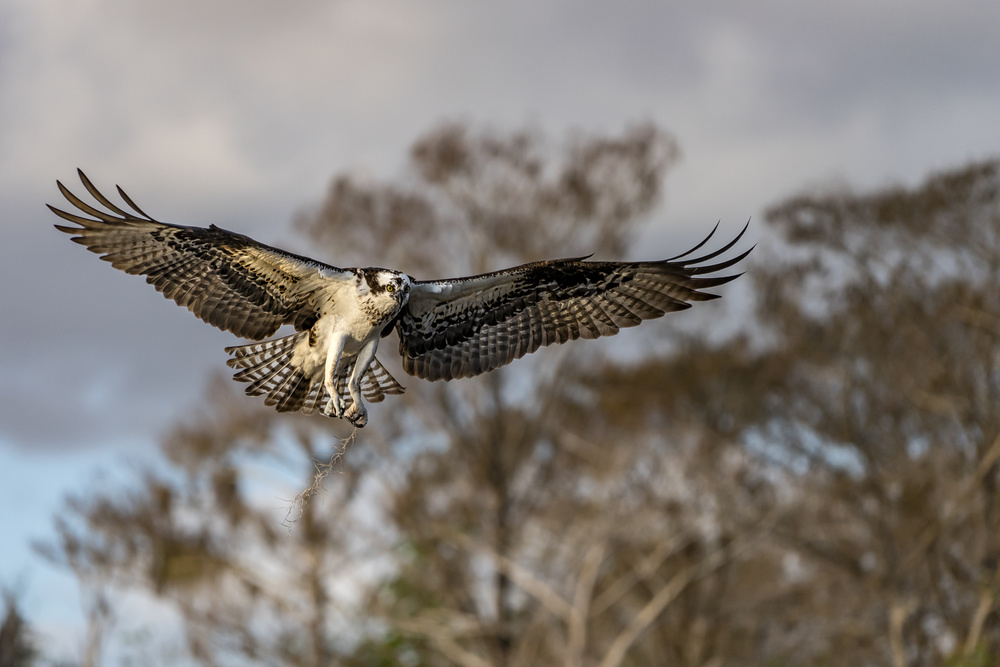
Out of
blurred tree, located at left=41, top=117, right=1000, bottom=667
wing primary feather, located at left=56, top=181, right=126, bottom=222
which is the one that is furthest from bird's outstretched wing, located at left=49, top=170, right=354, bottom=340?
blurred tree, located at left=41, top=117, right=1000, bottom=667

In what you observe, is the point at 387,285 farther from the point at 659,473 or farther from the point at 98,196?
the point at 659,473

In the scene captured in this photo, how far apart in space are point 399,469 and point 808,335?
7.64 metres

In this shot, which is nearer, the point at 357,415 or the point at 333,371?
the point at 357,415

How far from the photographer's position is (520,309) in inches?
277

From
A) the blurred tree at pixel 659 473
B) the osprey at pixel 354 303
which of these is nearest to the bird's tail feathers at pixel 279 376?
the osprey at pixel 354 303

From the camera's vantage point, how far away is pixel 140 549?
2144 centimetres

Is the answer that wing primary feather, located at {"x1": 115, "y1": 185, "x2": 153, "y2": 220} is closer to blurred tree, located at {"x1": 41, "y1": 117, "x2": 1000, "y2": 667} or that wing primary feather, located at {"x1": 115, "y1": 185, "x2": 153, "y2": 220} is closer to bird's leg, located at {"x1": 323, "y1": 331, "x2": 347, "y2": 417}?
bird's leg, located at {"x1": 323, "y1": 331, "x2": 347, "y2": 417}

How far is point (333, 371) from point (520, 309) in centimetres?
155

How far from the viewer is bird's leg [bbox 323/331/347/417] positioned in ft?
19.5

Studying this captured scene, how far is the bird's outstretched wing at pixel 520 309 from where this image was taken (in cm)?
664

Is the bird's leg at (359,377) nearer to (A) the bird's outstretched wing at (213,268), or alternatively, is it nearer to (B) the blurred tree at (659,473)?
(A) the bird's outstretched wing at (213,268)

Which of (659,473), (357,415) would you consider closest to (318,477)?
(357,415)

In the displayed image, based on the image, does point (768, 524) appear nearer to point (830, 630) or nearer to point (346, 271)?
point (830, 630)

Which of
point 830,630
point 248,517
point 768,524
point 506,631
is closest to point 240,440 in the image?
point 248,517
